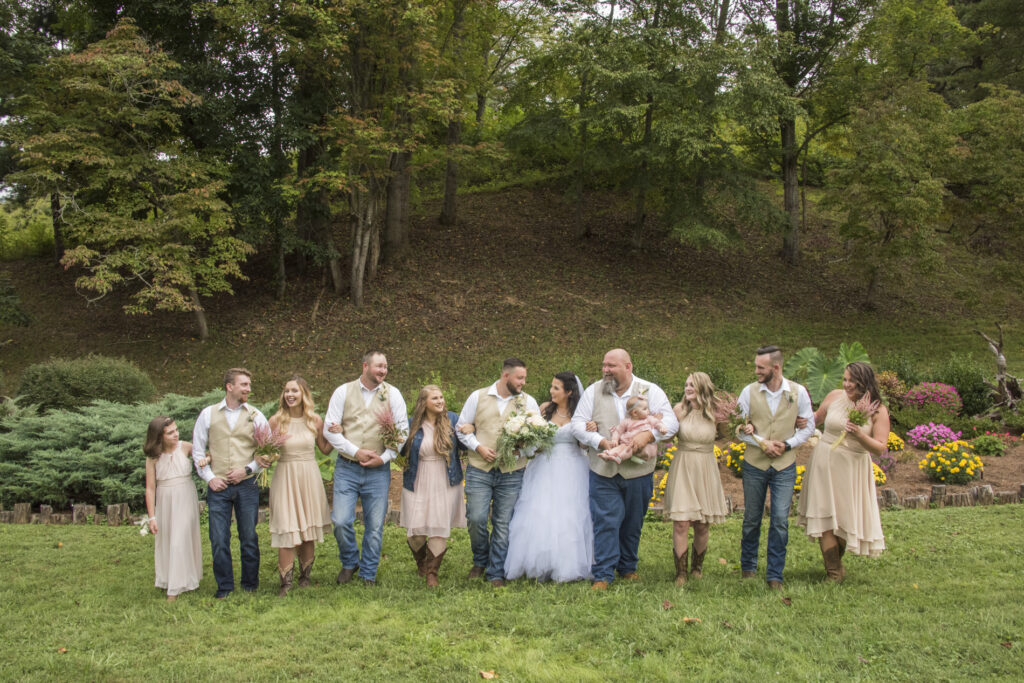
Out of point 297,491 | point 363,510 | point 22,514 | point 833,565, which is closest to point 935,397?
point 833,565

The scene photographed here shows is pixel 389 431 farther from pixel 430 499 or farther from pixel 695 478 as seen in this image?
pixel 695 478

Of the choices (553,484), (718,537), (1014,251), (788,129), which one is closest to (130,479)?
(553,484)

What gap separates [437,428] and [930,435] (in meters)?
Answer: 8.72

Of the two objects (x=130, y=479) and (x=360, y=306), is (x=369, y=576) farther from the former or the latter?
(x=360, y=306)

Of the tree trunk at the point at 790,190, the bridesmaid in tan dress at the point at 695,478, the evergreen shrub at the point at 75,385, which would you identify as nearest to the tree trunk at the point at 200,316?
the evergreen shrub at the point at 75,385

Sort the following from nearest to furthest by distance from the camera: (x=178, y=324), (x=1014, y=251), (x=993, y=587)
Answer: (x=993, y=587), (x=1014, y=251), (x=178, y=324)

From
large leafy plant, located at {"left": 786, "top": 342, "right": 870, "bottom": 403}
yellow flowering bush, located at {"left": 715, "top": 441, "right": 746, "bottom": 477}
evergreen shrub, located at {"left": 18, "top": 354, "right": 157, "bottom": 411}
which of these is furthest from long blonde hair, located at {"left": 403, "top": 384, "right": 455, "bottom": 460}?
large leafy plant, located at {"left": 786, "top": 342, "right": 870, "bottom": 403}

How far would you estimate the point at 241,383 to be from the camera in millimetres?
6613

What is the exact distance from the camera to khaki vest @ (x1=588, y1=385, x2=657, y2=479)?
6.70m

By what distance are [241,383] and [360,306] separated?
15397mm

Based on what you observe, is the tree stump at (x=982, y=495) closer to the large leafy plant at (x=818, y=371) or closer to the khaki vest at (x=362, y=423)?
the large leafy plant at (x=818, y=371)

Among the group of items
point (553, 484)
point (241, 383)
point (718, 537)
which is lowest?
point (718, 537)

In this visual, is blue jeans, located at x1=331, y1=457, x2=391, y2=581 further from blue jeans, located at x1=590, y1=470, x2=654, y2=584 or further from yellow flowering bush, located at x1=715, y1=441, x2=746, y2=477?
yellow flowering bush, located at x1=715, y1=441, x2=746, y2=477

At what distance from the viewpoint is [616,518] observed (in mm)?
6738
